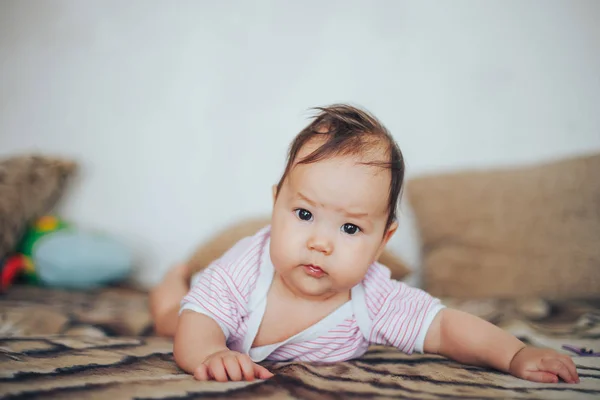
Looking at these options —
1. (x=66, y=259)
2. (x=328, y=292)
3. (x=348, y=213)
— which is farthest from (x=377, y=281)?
(x=66, y=259)

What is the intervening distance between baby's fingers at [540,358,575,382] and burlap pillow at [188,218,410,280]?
2.34ft

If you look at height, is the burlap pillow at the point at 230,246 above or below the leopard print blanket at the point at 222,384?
above

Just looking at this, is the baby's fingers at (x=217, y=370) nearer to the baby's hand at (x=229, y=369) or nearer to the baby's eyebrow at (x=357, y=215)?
the baby's hand at (x=229, y=369)

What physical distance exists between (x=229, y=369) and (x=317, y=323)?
0.24 m

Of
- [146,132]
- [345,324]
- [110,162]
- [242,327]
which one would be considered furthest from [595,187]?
[110,162]

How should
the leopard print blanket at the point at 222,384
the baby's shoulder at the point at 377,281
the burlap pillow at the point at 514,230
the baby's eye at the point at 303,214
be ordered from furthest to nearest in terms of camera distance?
the burlap pillow at the point at 514,230 < the baby's shoulder at the point at 377,281 < the baby's eye at the point at 303,214 < the leopard print blanket at the point at 222,384

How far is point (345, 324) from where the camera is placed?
0.95m

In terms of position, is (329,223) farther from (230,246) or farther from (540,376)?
(230,246)

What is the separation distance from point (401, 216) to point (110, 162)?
3.65 ft

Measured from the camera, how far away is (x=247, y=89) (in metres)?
1.95

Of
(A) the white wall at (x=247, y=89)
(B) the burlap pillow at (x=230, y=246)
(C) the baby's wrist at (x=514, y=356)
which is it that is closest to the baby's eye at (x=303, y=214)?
(C) the baby's wrist at (x=514, y=356)

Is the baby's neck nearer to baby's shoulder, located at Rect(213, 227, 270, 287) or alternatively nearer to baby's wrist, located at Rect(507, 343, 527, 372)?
baby's shoulder, located at Rect(213, 227, 270, 287)

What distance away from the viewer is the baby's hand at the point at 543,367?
80 centimetres

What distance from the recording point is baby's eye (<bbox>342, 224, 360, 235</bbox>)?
861mm
